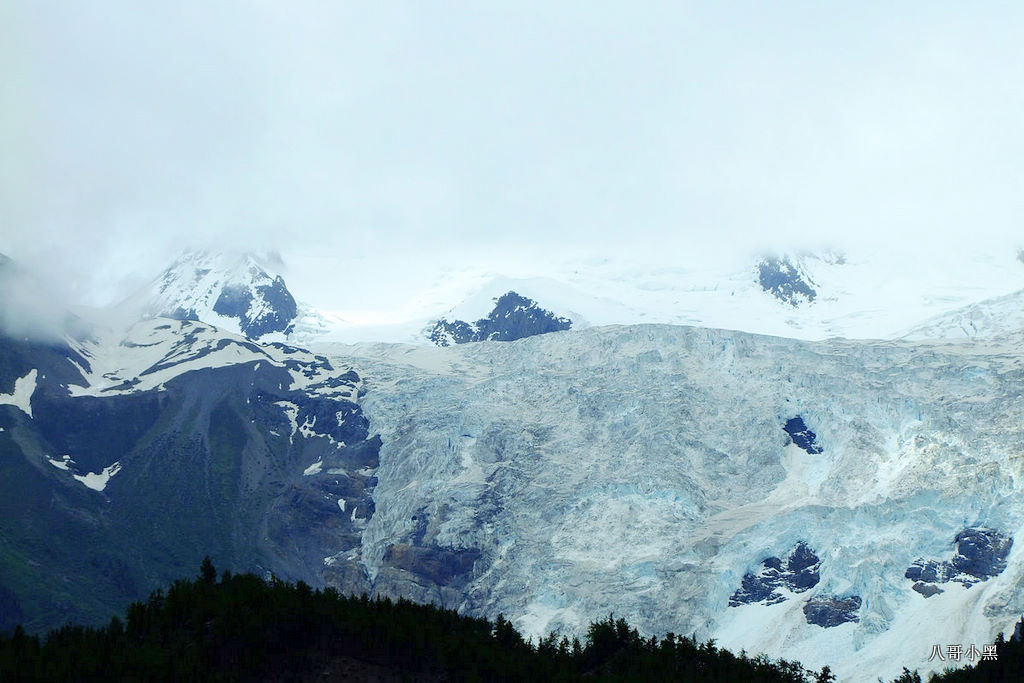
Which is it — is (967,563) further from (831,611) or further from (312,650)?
(312,650)

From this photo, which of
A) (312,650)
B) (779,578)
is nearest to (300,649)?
(312,650)

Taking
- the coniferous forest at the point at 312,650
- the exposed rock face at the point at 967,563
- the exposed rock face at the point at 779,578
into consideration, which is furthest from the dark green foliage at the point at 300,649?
the exposed rock face at the point at 779,578

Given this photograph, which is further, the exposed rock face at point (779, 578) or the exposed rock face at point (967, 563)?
the exposed rock face at point (779, 578)

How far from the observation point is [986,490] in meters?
192

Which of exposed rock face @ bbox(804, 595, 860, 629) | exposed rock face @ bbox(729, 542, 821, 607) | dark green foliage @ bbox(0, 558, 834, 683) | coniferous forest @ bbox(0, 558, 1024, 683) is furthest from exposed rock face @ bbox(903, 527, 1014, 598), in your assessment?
dark green foliage @ bbox(0, 558, 834, 683)

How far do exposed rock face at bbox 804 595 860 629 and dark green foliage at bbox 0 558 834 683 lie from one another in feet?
180

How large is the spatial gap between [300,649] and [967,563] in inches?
4054

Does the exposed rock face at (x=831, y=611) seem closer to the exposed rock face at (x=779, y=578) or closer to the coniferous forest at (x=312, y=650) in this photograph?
the exposed rock face at (x=779, y=578)

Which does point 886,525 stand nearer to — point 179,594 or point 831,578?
point 831,578

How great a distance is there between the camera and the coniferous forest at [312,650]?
353ft

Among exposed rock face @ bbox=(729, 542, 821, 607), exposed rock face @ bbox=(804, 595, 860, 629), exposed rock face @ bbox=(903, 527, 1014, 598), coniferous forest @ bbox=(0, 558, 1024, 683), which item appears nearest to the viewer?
coniferous forest @ bbox=(0, 558, 1024, 683)

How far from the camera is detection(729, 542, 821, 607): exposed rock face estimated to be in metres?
194

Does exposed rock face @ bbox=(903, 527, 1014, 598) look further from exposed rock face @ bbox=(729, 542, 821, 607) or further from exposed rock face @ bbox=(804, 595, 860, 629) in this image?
exposed rock face @ bbox=(729, 542, 821, 607)

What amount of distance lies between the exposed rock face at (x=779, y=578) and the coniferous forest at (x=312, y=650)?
195ft
